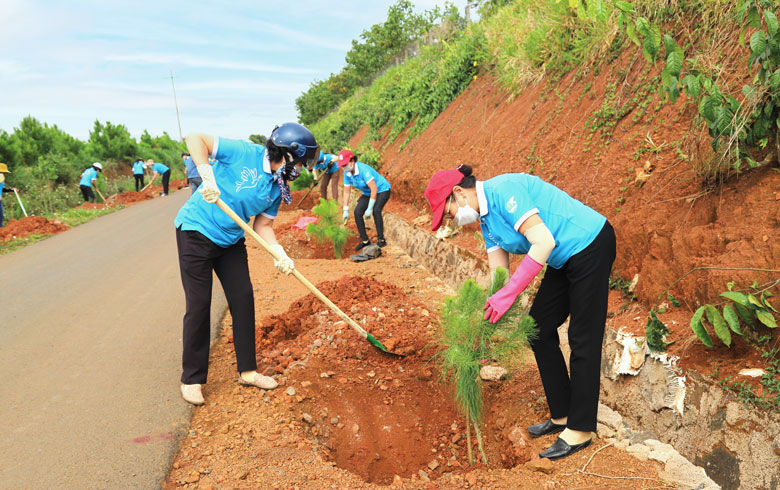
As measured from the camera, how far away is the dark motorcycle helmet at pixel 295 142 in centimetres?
352

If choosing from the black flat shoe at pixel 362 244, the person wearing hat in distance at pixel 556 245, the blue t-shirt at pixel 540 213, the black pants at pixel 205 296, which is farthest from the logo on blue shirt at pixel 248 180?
the black flat shoe at pixel 362 244

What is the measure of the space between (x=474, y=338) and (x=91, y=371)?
3.45 m

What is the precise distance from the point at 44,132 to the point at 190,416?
26.7 m

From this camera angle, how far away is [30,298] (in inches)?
265

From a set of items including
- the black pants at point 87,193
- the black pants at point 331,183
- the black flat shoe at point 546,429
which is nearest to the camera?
the black flat shoe at point 546,429

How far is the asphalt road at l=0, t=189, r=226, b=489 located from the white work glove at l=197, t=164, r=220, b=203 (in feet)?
5.21

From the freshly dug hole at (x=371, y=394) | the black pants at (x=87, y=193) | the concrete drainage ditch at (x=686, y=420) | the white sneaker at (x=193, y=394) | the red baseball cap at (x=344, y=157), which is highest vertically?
the red baseball cap at (x=344, y=157)

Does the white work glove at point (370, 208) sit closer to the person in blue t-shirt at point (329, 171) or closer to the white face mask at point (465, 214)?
the person in blue t-shirt at point (329, 171)

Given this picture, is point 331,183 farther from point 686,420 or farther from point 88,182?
point 88,182

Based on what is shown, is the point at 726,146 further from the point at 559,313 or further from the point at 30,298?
the point at 30,298

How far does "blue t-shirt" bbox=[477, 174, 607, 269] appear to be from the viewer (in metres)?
2.69

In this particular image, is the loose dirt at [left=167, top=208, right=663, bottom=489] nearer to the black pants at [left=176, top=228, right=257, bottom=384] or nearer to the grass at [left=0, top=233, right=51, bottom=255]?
the black pants at [left=176, top=228, right=257, bottom=384]

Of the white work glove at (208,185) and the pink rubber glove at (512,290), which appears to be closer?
the pink rubber glove at (512,290)

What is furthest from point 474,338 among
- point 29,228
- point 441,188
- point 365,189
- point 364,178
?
point 29,228
